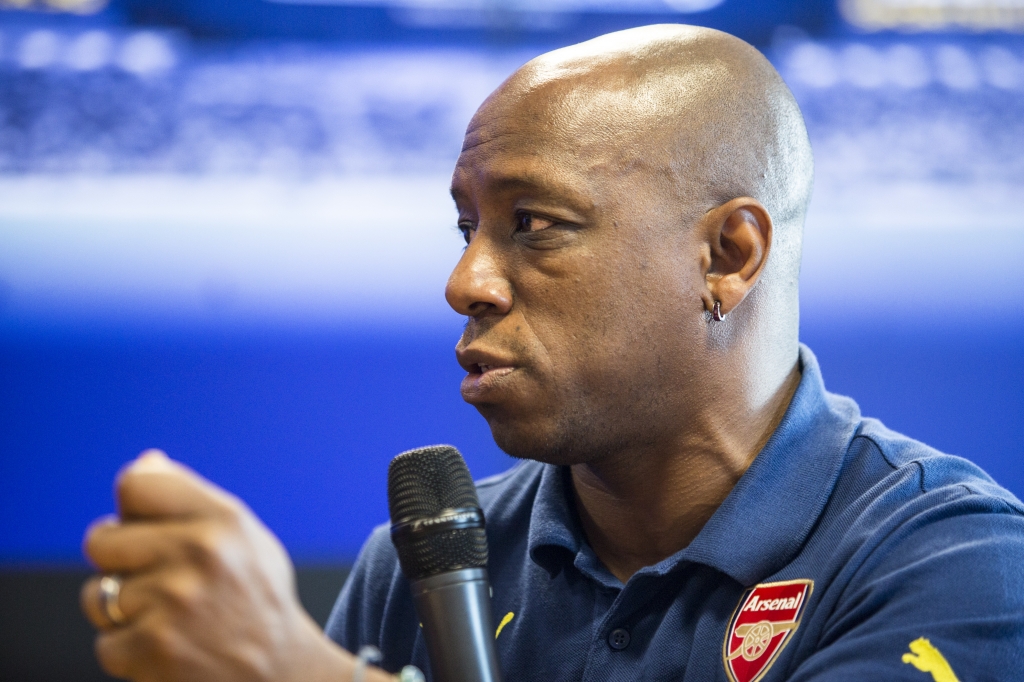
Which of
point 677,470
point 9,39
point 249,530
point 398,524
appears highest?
point 9,39

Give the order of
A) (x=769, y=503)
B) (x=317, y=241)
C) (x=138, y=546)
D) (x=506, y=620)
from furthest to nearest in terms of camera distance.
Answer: (x=317, y=241) → (x=506, y=620) → (x=769, y=503) → (x=138, y=546)

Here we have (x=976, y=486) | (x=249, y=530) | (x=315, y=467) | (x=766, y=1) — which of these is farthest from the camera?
(x=766, y=1)

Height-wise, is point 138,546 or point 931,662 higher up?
point 138,546

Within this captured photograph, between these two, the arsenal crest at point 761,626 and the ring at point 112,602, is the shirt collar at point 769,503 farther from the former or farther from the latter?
the ring at point 112,602

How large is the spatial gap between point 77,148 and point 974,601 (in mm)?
2380

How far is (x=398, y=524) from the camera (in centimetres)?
108

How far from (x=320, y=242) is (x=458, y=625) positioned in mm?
1756

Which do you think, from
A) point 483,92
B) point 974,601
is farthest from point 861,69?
point 974,601

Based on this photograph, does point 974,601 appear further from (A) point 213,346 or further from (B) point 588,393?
(A) point 213,346

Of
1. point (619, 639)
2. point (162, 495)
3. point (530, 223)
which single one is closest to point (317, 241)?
point (530, 223)

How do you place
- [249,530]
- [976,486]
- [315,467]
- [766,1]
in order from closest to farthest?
[249,530] < [976,486] < [315,467] < [766,1]

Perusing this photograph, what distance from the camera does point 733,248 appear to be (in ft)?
4.55

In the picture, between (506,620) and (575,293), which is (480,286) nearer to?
(575,293)

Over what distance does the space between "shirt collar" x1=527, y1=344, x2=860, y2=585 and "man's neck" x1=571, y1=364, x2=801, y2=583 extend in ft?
0.18
